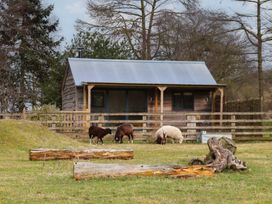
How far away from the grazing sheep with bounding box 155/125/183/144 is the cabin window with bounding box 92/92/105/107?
5979 millimetres

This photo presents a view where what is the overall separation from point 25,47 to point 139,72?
17344 mm

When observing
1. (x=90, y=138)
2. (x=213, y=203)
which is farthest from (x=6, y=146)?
(x=213, y=203)

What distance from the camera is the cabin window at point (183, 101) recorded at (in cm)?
2992

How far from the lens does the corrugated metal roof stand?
28.7 m

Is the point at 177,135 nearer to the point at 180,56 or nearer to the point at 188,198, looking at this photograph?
the point at 188,198

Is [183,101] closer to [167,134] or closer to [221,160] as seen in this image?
[167,134]

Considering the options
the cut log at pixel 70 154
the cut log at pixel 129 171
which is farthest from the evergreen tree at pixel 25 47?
the cut log at pixel 129 171

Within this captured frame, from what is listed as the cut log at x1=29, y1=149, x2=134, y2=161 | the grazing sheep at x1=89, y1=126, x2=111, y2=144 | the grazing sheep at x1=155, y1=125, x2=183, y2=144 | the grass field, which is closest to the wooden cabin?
the grazing sheep at x1=155, y1=125, x2=183, y2=144

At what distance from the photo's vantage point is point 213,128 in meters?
Answer: 25.5

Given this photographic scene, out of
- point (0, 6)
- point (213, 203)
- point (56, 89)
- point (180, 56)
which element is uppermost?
point (0, 6)

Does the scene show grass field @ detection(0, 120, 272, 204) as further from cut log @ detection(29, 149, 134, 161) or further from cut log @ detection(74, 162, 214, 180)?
cut log @ detection(29, 149, 134, 161)

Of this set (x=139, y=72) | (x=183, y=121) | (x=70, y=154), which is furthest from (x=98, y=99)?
(x=70, y=154)

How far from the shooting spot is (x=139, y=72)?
Result: 30.2 meters

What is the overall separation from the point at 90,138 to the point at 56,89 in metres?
16.9
